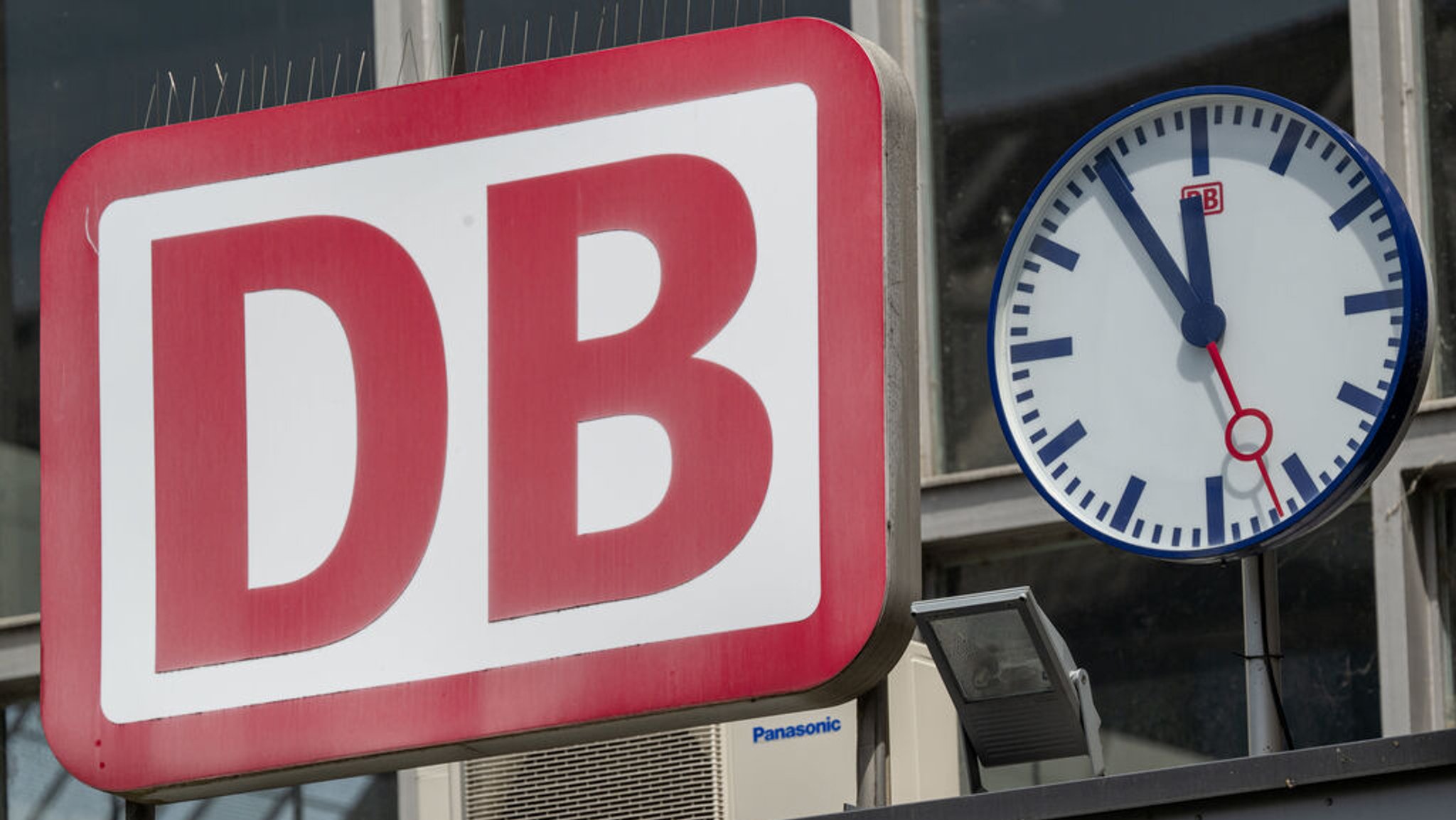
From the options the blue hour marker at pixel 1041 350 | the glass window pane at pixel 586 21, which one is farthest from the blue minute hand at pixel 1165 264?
the glass window pane at pixel 586 21

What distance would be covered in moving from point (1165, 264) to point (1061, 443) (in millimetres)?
479

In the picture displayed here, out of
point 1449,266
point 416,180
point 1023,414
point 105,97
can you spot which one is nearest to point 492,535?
point 416,180

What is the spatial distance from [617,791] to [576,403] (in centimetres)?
177

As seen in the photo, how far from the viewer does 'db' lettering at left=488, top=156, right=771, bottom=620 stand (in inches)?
303

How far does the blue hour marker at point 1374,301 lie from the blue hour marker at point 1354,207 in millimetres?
176

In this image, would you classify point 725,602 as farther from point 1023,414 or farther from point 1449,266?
point 1449,266

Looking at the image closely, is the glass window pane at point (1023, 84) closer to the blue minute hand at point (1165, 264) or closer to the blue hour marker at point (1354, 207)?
the blue minute hand at point (1165, 264)

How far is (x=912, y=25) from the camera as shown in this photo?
1072 cm

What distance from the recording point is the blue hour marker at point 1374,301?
6789 mm

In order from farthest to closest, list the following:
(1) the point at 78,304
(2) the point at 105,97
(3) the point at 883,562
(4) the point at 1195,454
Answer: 1. (2) the point at 105,97
2. (1) the point at 78,304
3. (3) the point at 883,562
4. (4) the point at 1195,454

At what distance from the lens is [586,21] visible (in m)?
11.1

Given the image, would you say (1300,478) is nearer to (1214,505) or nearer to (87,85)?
(1214,505)

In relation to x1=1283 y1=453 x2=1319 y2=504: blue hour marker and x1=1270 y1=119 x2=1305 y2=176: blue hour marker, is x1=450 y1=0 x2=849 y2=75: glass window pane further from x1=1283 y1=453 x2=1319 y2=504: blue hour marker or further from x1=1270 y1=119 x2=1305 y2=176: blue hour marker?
x1=1283 y1=453 x2=1319 y2=504: blue hour marker

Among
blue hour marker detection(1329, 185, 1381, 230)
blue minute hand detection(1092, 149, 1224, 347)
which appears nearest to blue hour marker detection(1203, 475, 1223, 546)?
blue minute hand detection(1092, 149, 1224, 347)
